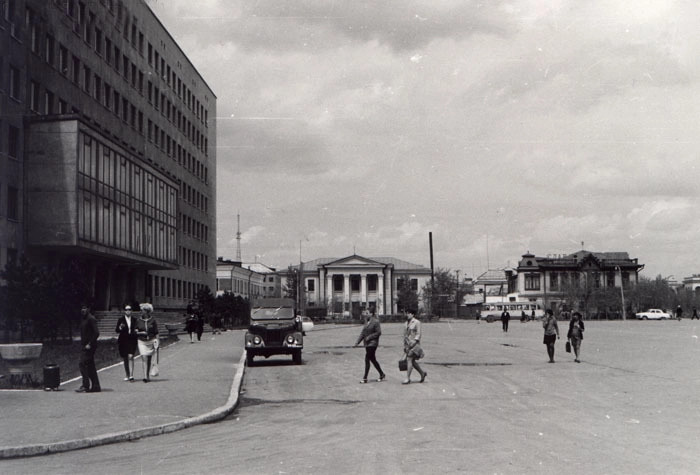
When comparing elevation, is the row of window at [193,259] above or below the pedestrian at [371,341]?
above

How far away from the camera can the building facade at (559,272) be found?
13725 cm

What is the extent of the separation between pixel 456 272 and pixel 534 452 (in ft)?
420

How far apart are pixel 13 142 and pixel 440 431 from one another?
118 ft

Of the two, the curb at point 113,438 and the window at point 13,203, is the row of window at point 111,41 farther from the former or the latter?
the curb at point 113,438

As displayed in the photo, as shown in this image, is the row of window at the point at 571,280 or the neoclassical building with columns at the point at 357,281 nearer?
the row of window at the point at 571,280

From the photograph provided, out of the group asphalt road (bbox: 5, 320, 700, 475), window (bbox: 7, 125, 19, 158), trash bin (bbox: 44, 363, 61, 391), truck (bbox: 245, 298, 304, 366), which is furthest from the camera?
window (bbox: 7, 125, 19, 158)

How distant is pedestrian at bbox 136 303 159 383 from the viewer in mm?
18750

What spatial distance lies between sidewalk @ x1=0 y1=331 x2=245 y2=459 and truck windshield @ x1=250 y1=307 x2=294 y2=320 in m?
4.34

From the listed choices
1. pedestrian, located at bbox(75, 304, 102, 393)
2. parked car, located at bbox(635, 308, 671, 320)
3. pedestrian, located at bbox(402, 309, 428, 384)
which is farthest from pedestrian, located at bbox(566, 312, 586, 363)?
parked car, located at bbox(635, 308, 671, 320)

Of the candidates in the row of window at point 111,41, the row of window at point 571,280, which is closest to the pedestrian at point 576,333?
the row of window at point 111,41

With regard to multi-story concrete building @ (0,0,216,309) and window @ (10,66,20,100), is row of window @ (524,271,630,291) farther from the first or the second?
window @ (10,66,20,100)

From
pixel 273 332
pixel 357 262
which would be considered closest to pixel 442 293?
pixel 357 262

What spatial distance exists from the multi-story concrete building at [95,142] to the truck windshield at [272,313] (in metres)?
18.5

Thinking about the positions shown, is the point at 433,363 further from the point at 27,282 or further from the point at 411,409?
the point at 27,282
